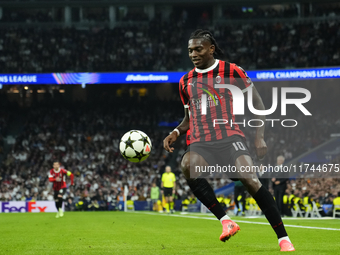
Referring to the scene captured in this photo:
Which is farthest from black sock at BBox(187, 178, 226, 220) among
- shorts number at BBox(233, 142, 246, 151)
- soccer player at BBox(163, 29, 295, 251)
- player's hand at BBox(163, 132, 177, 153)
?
shorts number at BBox(233, 142, 246, 151)

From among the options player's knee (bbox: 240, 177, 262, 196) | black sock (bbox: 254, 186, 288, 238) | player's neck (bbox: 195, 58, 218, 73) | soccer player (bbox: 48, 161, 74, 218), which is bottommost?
soccer player (bbox: 48, 161, 74, 218)

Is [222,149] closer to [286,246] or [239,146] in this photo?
[239,146]

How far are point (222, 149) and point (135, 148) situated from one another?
190 cm

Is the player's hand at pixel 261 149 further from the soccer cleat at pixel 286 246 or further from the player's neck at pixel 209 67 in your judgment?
the player's neck at pixel 209 67

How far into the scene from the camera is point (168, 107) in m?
29.7

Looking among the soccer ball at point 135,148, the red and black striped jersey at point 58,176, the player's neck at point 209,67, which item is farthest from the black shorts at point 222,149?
the red and black striped jersey at point 58,176

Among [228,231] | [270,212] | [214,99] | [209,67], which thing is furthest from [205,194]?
[209,67]

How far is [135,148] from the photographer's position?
6398 mm

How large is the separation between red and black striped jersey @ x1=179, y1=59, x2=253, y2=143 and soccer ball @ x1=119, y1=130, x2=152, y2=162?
4.67 ft

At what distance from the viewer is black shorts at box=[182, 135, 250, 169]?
4.68 meters

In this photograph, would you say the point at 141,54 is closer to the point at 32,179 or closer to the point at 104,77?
the point at 104,77

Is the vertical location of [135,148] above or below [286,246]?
above

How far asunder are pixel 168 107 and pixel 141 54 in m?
3.85

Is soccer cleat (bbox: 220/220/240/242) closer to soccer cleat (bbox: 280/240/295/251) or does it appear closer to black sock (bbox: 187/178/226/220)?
black sock (bbox: 187/178/226/220)
